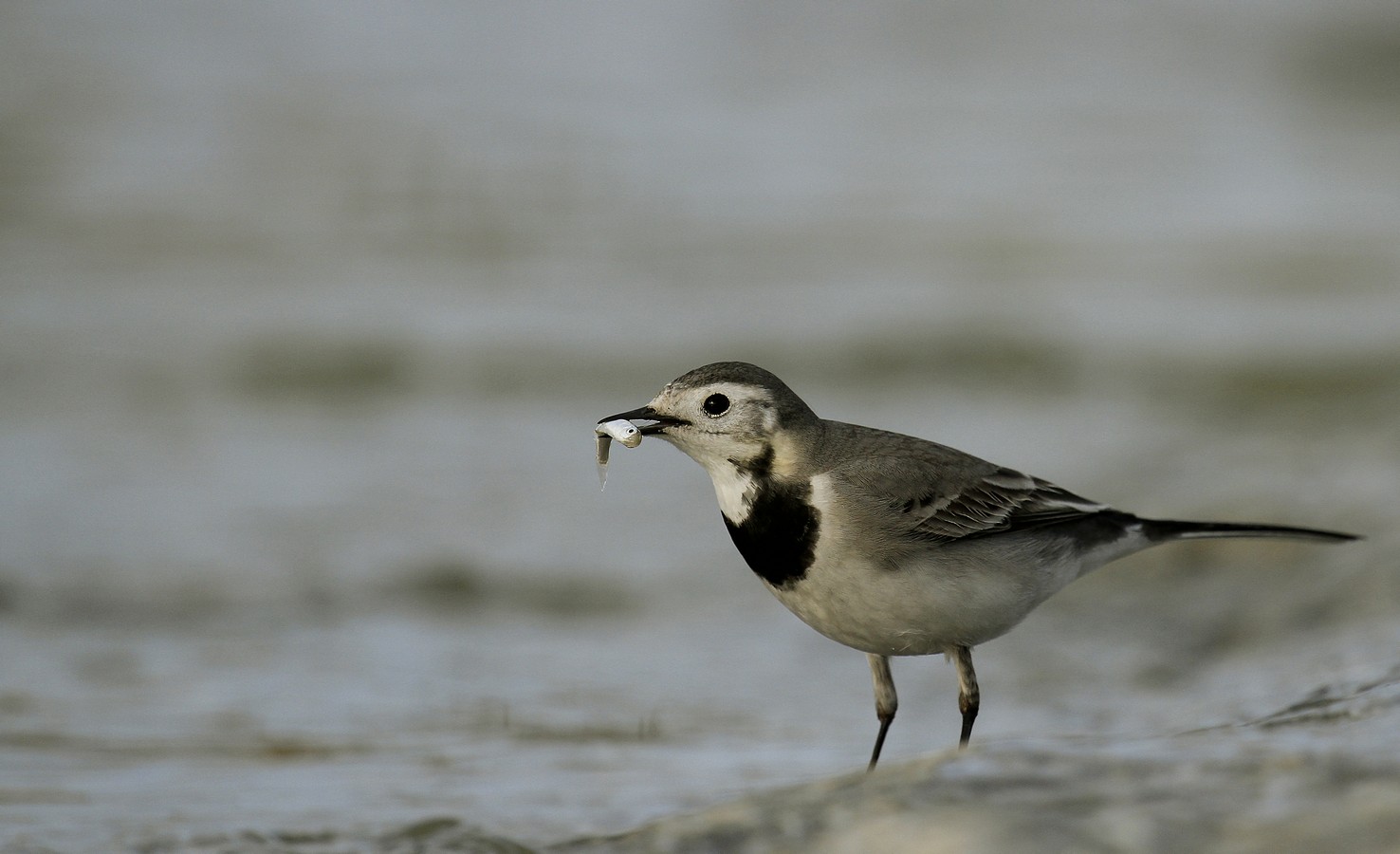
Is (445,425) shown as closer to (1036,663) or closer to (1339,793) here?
(1036,663)

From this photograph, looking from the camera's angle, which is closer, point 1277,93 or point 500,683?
point 500,683

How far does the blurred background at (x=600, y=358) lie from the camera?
20.1 feet

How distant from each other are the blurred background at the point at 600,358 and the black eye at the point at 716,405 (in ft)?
3.87

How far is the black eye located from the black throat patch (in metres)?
0.23

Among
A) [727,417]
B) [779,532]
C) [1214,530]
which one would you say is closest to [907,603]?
[779,532]

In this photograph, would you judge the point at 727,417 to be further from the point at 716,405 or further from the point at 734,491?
the point at 734,491

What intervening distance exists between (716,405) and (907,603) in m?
0.82

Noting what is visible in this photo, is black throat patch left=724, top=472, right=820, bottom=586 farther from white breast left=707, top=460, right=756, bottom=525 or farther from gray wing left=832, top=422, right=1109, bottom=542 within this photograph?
gray wing left=832, top=422, right=1109, bottom=542

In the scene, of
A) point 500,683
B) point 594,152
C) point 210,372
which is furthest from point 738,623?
point 594,152

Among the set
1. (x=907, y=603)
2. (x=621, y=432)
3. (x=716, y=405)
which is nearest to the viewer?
(x=907, y=603)

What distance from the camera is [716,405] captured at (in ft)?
16.1

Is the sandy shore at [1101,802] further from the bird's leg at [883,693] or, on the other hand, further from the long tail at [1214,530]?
the long tail at [1214,530]

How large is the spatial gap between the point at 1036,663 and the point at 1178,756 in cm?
361

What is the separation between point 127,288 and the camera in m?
16.4
